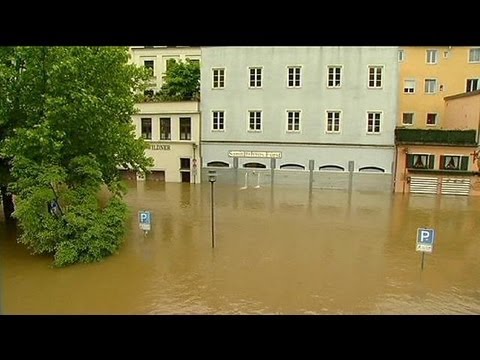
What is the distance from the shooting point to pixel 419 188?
Answer: 20.2 metres

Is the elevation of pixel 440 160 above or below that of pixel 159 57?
below

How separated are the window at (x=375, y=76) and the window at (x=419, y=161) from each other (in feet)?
12.8

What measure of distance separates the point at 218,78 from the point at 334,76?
20.0ft

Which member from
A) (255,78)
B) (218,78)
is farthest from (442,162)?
(218,78)

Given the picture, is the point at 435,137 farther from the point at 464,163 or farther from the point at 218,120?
the point at 218,120

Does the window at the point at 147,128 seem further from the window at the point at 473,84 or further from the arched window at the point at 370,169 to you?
the window at the point at 473,84

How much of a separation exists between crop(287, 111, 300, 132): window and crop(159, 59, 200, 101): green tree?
234 inches

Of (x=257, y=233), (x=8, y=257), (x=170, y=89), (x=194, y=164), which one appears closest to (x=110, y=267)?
(x=8, y=257)

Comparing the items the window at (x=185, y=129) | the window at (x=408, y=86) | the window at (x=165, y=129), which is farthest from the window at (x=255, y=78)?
the window at (x=408, y=86)

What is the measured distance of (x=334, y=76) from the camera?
21219mm

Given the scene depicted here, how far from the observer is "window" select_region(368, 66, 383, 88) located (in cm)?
2067

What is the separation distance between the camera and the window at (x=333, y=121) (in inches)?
841
